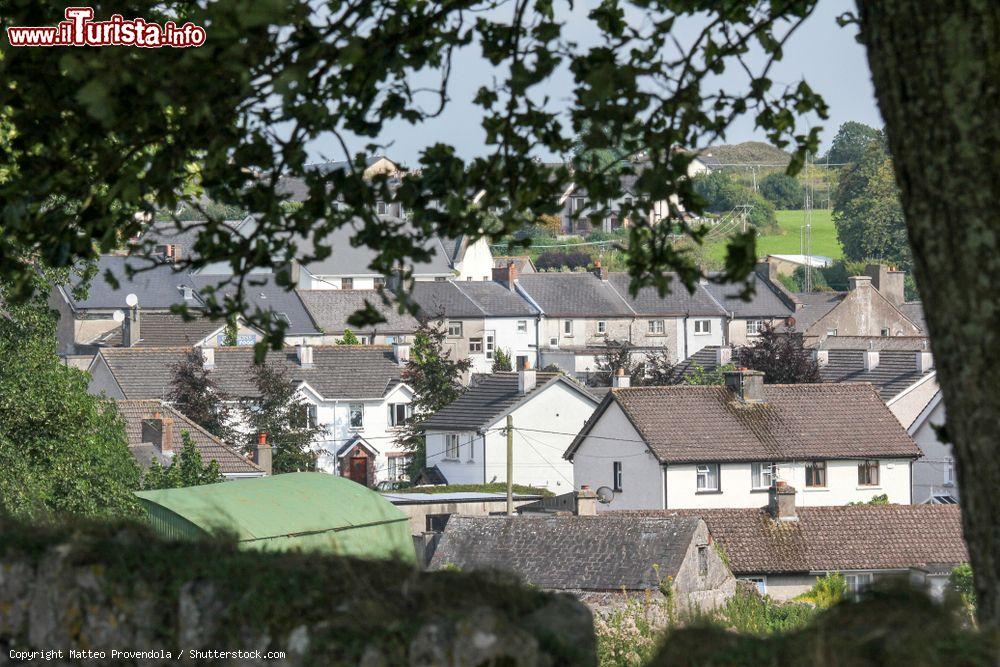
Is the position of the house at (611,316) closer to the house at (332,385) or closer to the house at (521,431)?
the house at (332,385)

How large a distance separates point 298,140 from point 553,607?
115 inches

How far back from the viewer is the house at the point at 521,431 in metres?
55.1

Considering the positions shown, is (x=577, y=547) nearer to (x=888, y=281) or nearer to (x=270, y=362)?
(x=270, y=362)

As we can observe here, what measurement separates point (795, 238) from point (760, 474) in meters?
105

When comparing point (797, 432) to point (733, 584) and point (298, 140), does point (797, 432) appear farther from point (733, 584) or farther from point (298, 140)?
point (298, 140)

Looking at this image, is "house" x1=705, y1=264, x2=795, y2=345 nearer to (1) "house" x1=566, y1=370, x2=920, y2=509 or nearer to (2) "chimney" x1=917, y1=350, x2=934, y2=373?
(2) "chimney" x1=917, y1=350, x2=934, y2=373

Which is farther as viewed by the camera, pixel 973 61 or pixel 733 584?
pixel 733 584

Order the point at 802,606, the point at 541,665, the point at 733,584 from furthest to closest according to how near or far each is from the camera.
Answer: the point at 733,584 < the point at 802,606 < the point at 541,665

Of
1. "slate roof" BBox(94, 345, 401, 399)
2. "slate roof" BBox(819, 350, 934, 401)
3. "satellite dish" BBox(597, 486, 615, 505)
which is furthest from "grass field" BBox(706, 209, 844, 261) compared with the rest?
"satellite dish" BBox(597, 486, 615, 505)

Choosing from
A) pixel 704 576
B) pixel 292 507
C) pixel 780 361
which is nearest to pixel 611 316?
pixel 780 361

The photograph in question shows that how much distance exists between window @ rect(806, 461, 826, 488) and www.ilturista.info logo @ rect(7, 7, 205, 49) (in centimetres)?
4077

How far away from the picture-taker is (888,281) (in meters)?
94.8

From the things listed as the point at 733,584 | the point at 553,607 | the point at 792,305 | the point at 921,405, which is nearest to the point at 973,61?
the point at 553,607

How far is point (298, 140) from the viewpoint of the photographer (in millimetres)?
6180
